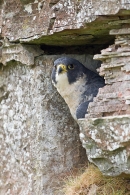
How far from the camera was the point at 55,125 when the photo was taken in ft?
25.1

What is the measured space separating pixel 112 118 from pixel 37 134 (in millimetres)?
1859

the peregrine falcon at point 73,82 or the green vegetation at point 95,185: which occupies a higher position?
the peregrine falcon at point 73,82

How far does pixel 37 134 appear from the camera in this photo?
755 cm

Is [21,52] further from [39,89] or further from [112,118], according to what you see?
[112,118]

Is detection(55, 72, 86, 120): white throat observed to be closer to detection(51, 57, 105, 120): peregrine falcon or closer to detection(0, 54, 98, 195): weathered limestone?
detection(51, 57, 105, 120): peregrine falcon

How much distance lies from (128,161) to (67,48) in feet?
7.90

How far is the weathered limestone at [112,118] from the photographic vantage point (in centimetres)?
592

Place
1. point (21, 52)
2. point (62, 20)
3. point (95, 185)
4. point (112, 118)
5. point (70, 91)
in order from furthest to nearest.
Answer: point (21, 52) → point (70, 91) → point (95, 185) → point (62, 20) → point (112, 118)

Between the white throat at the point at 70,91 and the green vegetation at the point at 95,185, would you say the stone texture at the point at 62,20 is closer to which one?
the white throat at the point at 70,91

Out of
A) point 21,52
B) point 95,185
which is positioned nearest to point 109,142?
point 95,185

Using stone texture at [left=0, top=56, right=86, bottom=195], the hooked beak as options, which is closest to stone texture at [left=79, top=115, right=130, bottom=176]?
the hooked beak

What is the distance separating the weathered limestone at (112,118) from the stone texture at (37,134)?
4.44 feet

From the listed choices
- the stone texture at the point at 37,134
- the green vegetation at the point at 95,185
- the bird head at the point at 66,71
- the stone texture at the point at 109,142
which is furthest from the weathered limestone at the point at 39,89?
the green vegetation at the point at 95,185

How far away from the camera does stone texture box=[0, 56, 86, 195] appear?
7.55 metres
